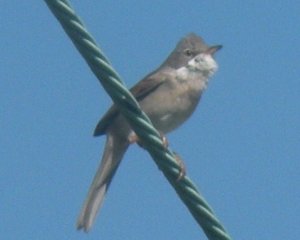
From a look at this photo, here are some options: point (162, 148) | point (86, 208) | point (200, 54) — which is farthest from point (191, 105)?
point (162, 148)

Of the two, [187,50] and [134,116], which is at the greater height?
[187,50]

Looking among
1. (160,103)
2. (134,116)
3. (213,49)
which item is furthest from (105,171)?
(134,116)

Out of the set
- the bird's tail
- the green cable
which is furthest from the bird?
the green cable

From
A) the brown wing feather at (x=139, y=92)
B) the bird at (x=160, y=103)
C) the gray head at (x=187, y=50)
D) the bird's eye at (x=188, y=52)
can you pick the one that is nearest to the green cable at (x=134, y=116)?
the bird at (x=160, y=103)

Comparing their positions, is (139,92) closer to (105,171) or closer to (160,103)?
(160,103)

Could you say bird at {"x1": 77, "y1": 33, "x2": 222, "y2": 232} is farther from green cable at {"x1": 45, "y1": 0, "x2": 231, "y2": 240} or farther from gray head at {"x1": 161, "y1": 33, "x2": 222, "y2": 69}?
green cable at {"x1": 45, "y1": 0, "x2": 231, "y2": 240}

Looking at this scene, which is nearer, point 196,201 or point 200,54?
point 196,201

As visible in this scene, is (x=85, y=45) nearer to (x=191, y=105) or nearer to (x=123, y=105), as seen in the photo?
(x=123, y=105)
